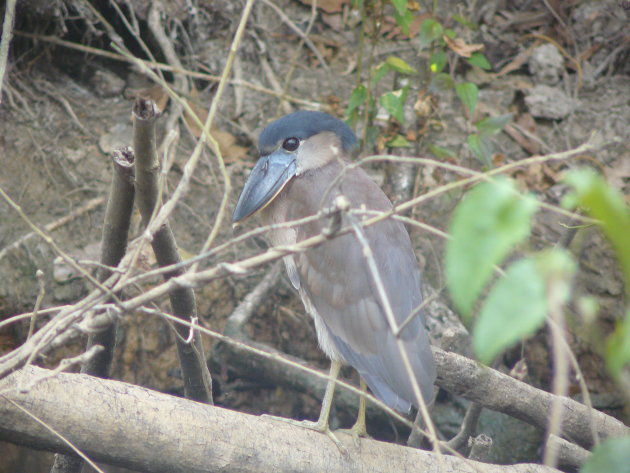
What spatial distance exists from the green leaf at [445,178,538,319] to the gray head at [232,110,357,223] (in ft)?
6.53

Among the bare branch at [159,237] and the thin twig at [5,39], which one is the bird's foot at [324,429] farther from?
the thin twig at [5,39]

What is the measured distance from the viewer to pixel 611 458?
729 millimetres

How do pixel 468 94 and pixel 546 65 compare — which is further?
pixel 546 65

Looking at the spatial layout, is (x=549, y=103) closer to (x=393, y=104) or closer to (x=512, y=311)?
(x=393, y=104)

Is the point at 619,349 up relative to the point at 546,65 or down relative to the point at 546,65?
up

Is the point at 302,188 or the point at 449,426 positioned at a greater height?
the point at 302,188

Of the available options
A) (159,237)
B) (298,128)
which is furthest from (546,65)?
(159,237)

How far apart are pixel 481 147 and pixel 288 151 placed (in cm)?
88

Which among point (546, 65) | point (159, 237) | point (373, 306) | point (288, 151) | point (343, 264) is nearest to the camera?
point (159, 237)

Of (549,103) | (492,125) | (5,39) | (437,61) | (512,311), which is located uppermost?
(5,39)

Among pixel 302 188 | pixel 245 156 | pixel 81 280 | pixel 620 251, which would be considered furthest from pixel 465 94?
pixel 620 251

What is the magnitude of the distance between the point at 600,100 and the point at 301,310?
231 cm

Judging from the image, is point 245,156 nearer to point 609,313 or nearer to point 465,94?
point 465,94

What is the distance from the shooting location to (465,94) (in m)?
3.06
